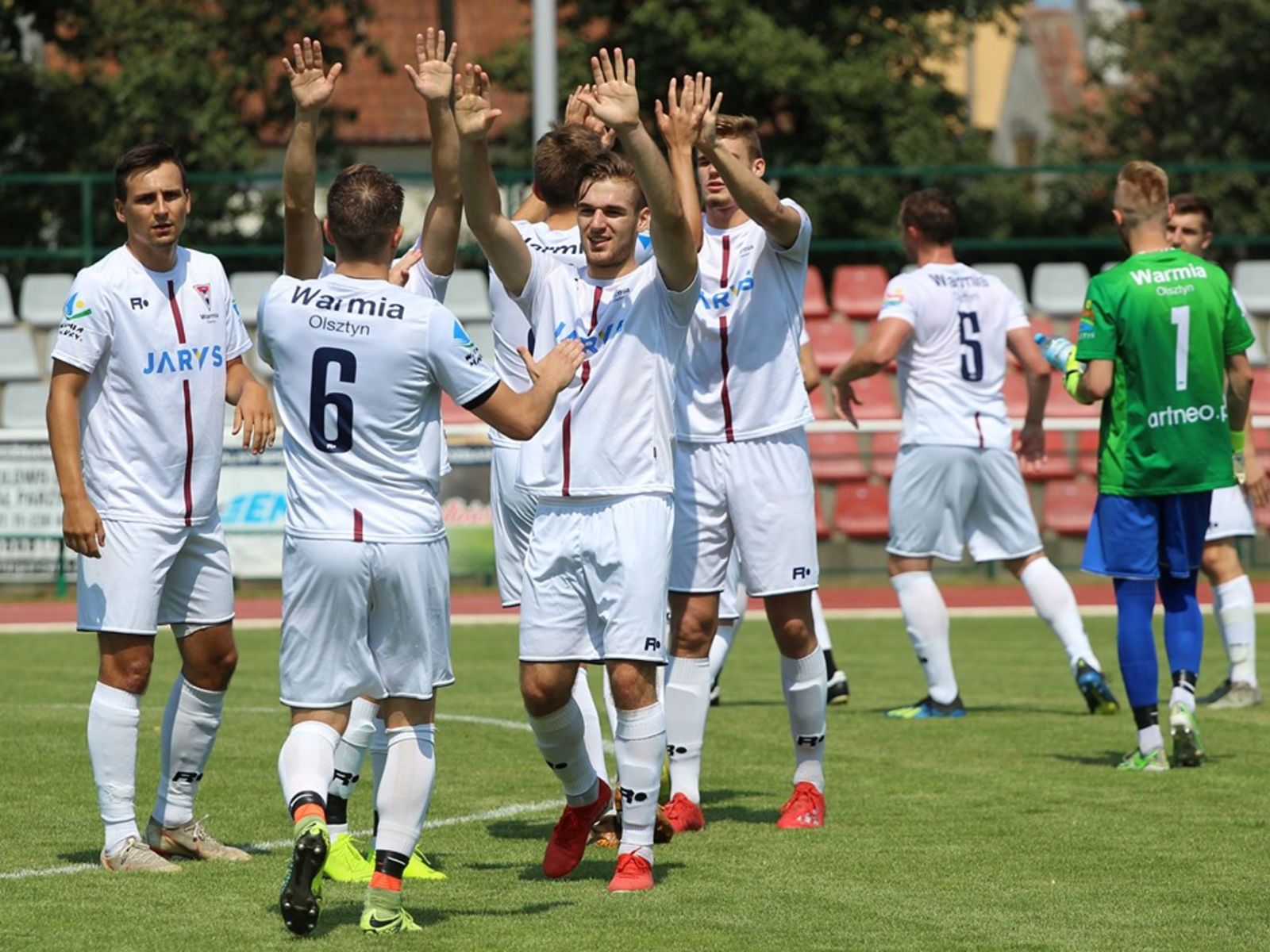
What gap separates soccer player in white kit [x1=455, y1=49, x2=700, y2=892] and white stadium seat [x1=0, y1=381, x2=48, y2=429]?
14.5 m

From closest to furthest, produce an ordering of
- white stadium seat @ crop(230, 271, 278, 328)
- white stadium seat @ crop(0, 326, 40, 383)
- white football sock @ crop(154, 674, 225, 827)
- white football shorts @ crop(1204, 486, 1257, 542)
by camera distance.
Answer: white football sock @ crop(154, 674, 225, 827), white football shorts @ crop(1204, 486, 1257, 542), white stadium seat @ crop(0, 326, 40, 383), white stadium seat @ crop(230, 271, 278, 328)

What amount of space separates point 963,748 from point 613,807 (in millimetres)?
2596

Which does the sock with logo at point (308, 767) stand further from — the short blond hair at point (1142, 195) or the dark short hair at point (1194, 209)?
the dark short hair at point (1194, 209)

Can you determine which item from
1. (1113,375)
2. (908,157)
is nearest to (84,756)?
(1113,375)

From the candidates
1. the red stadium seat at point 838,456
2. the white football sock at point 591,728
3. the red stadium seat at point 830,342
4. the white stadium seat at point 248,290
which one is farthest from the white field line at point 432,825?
→ the white stadium seat at point 248,290

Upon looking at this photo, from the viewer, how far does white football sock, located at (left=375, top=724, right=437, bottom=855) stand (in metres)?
5.72

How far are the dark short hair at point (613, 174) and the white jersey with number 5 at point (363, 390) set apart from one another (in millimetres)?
781

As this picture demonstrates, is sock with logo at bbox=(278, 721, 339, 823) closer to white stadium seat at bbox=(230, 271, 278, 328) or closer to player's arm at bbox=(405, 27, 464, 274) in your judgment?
player's arm at bbox=(405, 27, 464, 274)

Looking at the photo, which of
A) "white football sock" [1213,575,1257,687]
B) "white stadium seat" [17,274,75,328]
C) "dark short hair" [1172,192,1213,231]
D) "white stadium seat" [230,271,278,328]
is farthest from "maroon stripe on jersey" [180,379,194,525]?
"white stadium seat" [17,274,75,328]

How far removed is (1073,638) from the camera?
10.9 meters

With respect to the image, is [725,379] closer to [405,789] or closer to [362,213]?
[362,213]

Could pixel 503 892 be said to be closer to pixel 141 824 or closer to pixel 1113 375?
pixel 141 824

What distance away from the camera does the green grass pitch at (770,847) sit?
18.8ft

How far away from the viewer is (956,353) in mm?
10953
